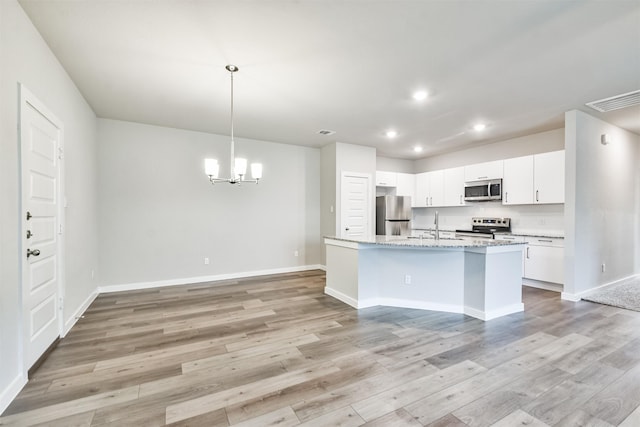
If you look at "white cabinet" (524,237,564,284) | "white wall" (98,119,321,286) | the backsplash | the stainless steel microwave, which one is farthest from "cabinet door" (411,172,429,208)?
"white wall" (98,119,321,286)

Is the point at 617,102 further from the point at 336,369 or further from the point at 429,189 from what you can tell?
the point at 336,369

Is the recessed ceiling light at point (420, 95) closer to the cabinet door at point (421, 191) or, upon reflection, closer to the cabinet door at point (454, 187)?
the cabinet door at point (454, 187)

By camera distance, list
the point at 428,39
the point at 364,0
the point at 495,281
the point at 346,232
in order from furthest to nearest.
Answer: the point at 346,232 < the point at 495,281 < the point at 428,39 < the point at 364,0

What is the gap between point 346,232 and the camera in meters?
6.09

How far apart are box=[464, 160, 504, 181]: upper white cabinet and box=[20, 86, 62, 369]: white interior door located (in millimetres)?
6483

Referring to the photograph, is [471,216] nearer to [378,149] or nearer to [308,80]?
[378,149]

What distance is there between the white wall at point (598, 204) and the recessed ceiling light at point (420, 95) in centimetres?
228

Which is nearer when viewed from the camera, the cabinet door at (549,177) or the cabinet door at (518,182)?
the cabinet door at (549,177)

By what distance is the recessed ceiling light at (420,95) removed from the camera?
3457 mm

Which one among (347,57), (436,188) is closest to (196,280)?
(347,57)

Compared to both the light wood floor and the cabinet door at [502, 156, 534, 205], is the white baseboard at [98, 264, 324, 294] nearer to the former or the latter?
the light wood floor

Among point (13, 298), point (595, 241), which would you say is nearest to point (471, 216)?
point (595, 241)

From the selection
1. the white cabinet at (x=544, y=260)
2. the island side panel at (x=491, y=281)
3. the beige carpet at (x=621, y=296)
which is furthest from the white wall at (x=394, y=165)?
the beige carpet at (x=621, y=296)

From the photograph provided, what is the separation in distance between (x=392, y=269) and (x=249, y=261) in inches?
117
